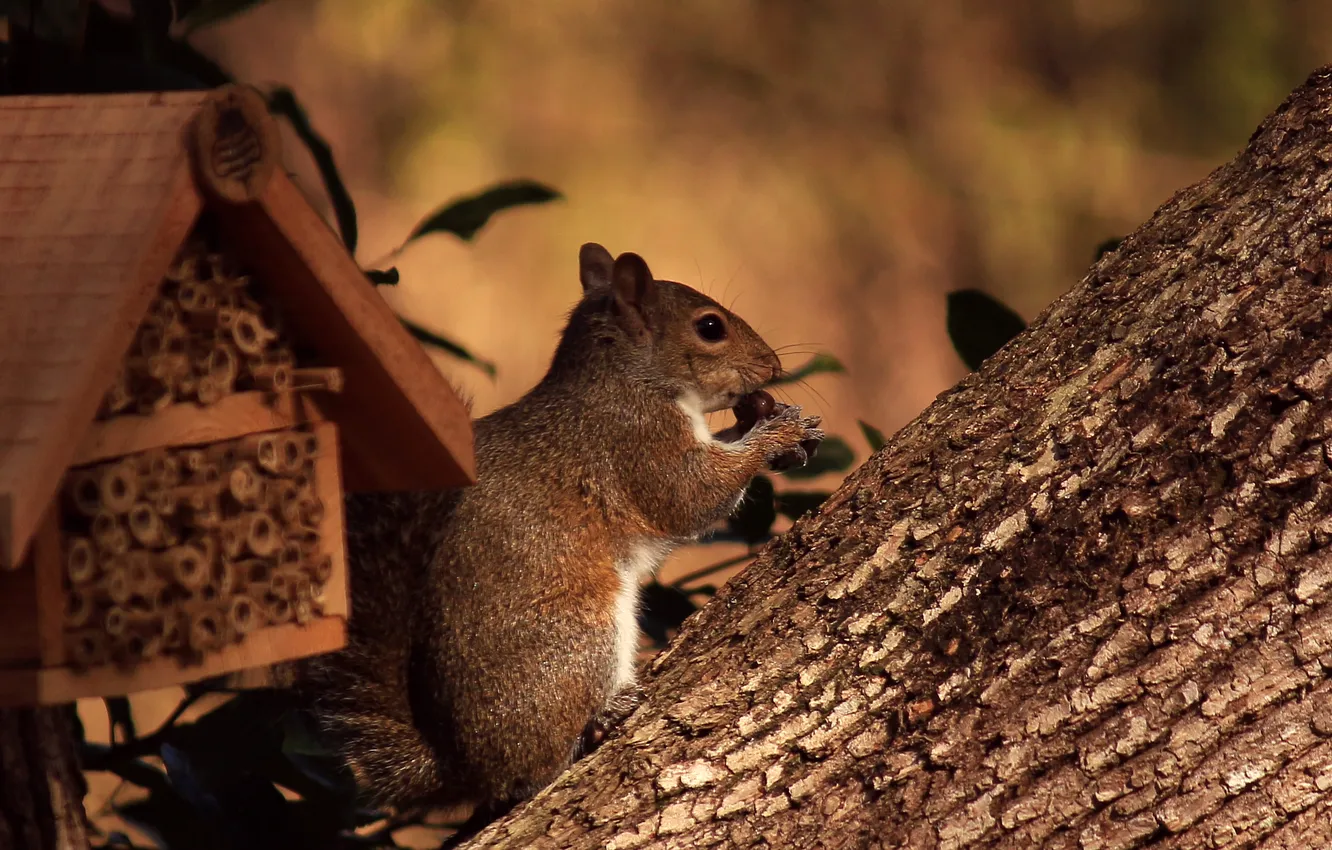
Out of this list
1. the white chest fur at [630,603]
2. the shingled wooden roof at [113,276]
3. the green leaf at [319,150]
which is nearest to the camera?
the shingled wooden roof at [113,276]

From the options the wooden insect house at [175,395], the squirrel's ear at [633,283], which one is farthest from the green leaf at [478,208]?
the wooden insect house at [175,395]

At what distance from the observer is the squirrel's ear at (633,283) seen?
2.02 metres

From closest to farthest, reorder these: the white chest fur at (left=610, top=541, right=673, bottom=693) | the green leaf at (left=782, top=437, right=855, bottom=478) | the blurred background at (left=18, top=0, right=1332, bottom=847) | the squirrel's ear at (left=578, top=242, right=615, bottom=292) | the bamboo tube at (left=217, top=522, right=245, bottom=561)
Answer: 1. the bamboo tube at (left=217, top=522, right=245, bottom=561)
2. the white chest fur at (left=610, top=541, right=673, bottom=693)
3. the green leaf at (left=782, top=437, right=855, bottom=478)
4. the squirrel's ear at (left=578, top=242, right=615, bottom=292)
5. the blurred background at (left=18, top=0, right=1332, bottom=847)

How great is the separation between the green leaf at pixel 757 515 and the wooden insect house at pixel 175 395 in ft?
2.48

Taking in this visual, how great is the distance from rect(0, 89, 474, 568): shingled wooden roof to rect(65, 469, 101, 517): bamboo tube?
11 centimetres

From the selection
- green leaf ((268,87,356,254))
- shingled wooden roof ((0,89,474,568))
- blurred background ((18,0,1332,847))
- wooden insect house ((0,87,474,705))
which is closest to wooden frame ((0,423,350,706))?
wooden insect house ((0,87,474,705))

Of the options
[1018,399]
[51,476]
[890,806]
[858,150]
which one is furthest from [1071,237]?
[51,476]

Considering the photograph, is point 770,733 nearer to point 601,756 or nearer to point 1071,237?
point 601,756

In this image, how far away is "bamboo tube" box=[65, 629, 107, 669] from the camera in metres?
1.07

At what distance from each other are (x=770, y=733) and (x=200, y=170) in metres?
0.68

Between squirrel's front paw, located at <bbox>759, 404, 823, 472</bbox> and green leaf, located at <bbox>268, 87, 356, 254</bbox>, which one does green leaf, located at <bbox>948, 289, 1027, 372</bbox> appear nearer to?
Result: squirrel's front paw, located at <bbox>759, 404, 823, 472</bbox>

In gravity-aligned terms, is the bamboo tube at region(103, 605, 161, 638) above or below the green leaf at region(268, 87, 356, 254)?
below

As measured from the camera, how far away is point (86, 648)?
1074mm

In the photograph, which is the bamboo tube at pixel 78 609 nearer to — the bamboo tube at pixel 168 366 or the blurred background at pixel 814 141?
the bamboo tube at pixel 168 366
